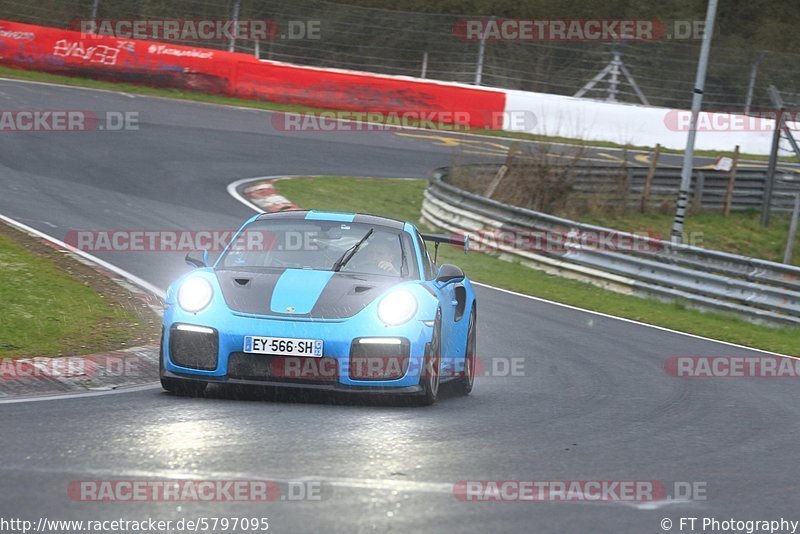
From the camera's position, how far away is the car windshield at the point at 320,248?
27.9 feet

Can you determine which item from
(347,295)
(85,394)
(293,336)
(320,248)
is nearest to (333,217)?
(320,248)

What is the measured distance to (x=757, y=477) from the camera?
6.29 metres

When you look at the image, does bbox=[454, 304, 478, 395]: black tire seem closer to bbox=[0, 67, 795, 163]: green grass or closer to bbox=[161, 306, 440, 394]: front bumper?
bbox=[161, 306, 440, 394]: front bumper

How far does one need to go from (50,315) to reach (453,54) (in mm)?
22629

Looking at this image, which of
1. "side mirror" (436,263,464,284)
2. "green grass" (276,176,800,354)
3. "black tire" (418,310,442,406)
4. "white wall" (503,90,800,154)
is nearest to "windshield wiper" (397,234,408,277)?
"side mirror" (436,263,464,284)

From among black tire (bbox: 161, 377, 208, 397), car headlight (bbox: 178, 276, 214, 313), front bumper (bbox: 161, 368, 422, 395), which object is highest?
car headlight (bbox: 178, 276, 214, 313)

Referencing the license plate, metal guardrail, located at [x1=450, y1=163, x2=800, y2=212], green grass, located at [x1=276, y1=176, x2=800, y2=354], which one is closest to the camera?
the license plate

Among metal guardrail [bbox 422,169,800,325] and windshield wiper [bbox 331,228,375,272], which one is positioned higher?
windshield wiper [bbox 331,228,375,272]

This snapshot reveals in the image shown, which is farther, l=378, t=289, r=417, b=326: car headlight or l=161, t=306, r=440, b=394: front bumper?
l=378, t=289, r=417, b=326: car headlight

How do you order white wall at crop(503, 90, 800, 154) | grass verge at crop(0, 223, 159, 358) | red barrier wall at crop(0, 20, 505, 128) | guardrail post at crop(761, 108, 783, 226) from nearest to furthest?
grass verge at crop(0, 223, 159, 358) < guardrail post at crop(761, 108, 783, 226) < red barrier wall at crop(0, 20, 505, 128) < white wall at crop(503, 90, 800, 154)

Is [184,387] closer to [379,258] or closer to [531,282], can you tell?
[379,258]

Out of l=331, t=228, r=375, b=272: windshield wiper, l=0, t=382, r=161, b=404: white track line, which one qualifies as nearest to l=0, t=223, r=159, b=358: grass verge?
l=0, t=382, r=161, b=404: white track line

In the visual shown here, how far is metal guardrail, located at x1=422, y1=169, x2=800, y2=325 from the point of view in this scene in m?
A: 17.0

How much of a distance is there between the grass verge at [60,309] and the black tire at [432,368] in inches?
103
